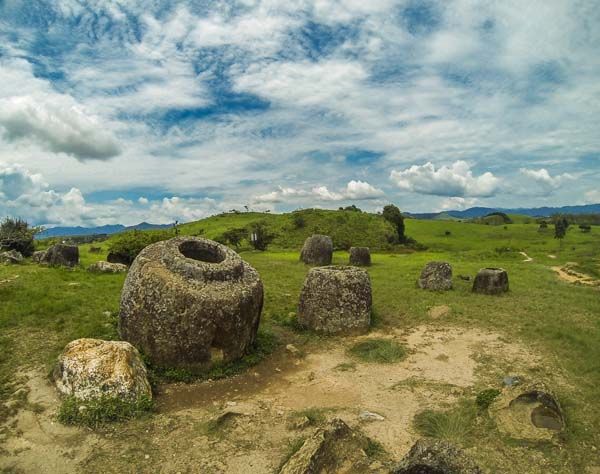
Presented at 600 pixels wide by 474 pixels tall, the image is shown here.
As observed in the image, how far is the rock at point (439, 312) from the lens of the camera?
699 inches

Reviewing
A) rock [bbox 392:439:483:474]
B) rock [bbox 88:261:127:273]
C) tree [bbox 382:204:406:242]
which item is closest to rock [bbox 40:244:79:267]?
rock [bbox 88:261:127:273]

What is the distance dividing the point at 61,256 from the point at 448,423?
90.9 feet

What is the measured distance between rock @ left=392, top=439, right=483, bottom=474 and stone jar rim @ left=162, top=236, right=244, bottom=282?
7.17 meters

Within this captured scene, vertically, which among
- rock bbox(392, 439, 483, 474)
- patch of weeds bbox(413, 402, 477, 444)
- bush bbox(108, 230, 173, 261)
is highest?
bush bbox(108, 230, 173, 261)

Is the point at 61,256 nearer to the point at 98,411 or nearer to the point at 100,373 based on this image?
the point at 100,373

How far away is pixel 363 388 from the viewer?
10.7 metres

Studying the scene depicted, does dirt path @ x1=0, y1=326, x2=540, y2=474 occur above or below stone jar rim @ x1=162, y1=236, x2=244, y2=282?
below

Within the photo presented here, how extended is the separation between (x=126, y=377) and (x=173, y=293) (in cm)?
241

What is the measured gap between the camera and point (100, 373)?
359 inches

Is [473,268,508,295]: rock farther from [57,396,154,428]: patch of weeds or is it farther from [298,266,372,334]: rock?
[57,396,154,428]: patch of weeds

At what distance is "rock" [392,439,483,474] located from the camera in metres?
5.92

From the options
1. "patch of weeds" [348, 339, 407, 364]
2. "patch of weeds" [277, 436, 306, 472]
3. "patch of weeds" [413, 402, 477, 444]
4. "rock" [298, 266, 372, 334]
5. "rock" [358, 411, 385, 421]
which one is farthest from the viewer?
"rock" [298, 266, 372, 334]

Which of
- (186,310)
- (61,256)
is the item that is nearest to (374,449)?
(186,310)

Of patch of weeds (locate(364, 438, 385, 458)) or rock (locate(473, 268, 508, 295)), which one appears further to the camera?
rock (locate(473, 268, 508, 295))
